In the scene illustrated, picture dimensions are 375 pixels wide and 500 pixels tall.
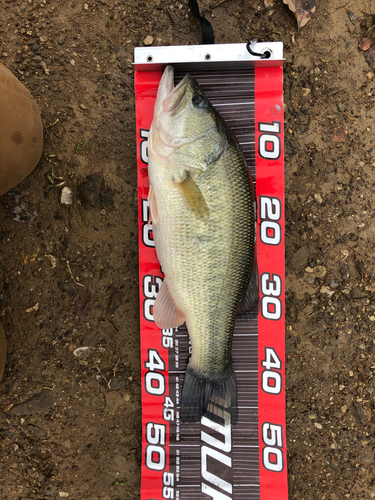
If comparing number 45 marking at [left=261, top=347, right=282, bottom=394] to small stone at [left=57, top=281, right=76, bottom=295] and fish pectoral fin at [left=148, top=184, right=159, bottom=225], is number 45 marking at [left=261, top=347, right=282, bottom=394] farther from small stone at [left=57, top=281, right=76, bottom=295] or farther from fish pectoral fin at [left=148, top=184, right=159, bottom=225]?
small stone at [left=57, top=281, right=76, bottom=295]

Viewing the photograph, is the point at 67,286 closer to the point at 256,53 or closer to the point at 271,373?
the point at 271,373

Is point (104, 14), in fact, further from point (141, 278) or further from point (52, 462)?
point (52, 462)

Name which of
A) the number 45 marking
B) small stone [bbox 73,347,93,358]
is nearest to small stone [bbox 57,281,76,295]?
small stone [bbox 73,347,93,358]

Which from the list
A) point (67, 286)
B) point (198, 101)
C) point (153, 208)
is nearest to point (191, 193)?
point (153, 208)

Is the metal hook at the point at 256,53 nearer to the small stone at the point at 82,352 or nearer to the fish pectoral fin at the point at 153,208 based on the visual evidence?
the fish pectoral fin at the point at 153,208

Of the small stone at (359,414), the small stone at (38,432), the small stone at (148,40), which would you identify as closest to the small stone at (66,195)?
the small stone at (148,40)

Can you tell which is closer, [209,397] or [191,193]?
[191,193]
